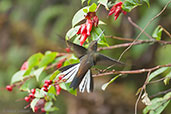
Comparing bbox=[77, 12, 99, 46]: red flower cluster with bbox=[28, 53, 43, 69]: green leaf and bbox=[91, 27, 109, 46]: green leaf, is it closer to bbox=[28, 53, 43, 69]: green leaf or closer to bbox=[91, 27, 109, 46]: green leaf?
bbox=[91, 27, 109, 46]: green leaf

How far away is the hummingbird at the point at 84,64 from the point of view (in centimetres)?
78

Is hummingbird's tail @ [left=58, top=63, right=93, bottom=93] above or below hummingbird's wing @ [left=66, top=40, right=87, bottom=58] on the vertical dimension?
below

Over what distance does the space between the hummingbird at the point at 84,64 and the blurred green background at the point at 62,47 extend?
122 centimetres

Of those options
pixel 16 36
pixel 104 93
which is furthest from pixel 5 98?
pixel 104 93

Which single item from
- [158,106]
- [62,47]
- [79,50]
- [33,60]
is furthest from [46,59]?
[62,47]

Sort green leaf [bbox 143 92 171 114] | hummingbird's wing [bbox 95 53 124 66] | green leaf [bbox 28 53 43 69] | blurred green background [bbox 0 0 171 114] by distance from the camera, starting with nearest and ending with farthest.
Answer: hummingbird's wing [bbox 95 53 124 66] < green leaf [bbox 143 92 171 114] < green leaf [bbox 28 53 43 69] < blurred green background [bbox 0 0 171 114]

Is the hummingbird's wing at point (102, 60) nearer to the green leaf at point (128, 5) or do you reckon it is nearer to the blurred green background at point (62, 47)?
the green leaf at point (128, 5)

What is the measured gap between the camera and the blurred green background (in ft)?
7.43

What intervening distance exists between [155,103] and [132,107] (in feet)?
4.47

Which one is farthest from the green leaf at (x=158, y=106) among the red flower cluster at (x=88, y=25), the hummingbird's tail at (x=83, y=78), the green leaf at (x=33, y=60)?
the green leaf at (x=33, y=60)

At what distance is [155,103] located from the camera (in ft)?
3.42

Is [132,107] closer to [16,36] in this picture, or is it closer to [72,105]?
[72,105]

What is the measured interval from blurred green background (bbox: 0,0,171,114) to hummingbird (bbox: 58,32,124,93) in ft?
3.99

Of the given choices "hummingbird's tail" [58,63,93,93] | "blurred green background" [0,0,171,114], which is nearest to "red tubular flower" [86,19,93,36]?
"hummingbird's tail" [58,63,93,93]
